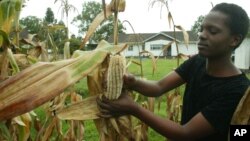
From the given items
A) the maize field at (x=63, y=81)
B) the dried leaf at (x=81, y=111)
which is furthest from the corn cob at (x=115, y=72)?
the dried leaf at (x=81, y=111)

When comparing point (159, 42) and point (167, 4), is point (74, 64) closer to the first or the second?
point (167, 4)

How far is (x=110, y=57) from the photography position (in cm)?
129

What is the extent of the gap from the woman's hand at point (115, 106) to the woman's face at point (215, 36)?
1.41 ft

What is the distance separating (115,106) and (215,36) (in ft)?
1.76

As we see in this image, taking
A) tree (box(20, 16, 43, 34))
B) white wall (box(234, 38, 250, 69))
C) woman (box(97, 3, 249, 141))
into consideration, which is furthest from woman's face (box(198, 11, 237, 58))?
white wall (box(234, 38, 250, 69))

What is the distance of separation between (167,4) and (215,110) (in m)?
1.49

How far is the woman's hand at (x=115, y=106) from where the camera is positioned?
1.31 metres

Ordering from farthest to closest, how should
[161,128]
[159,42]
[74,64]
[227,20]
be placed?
1. [159,42]
2. [227,20]
3. [161,128]
4. [74,64]

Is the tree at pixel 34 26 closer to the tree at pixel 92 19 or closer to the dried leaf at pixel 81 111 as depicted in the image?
the tree at pixel 92 19

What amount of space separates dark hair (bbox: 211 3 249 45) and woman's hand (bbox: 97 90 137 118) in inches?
22.0

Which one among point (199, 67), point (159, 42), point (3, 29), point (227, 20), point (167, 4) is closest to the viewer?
point (3, 29)

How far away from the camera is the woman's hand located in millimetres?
Answer: 1311

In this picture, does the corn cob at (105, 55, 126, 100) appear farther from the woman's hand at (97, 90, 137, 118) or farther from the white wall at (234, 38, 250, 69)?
the white wall at (234, 38, 250, 69)

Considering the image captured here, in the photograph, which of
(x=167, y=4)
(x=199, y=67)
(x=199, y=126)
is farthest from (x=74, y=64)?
(x=167, y=4)
